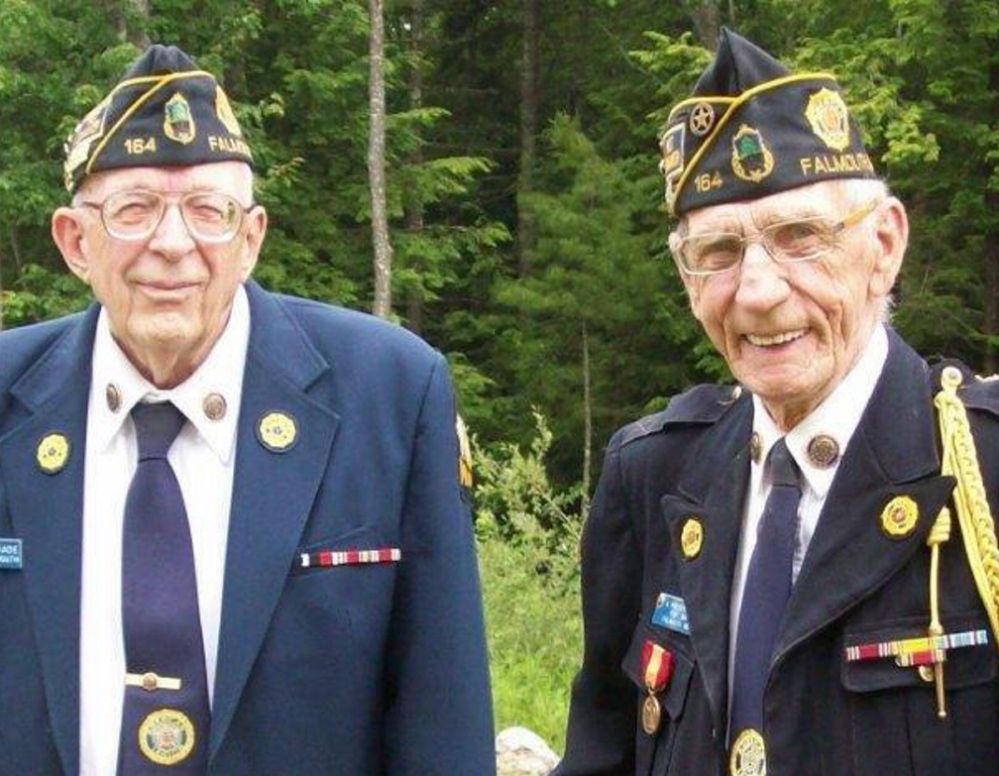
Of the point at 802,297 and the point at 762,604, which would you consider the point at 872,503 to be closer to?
the point at 762,604

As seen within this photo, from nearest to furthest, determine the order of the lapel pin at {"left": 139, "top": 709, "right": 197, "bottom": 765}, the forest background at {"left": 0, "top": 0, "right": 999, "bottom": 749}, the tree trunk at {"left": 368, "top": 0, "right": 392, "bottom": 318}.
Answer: the lapel pin at {"left": 139, "top": 709, "right": 197, "bottom": 765}
the forest background at {"left": 0, "top": 0, "right": 999, "bottom": 749}
the tree trunk at {"left": 368, "top": 0, "right": 392, "bottom": 318}

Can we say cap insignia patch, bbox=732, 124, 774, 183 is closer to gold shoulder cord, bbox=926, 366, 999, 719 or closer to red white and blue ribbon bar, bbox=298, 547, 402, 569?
gold shoulder cord, bbox=926, 366, 999, 719

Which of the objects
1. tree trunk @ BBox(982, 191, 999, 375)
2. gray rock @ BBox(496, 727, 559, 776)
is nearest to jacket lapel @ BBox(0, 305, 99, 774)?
gray rock @ BBox(496, 727, 559, 776)

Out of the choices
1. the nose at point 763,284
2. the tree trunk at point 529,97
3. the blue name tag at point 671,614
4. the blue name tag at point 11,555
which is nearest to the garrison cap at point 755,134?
the nose at point 763,284

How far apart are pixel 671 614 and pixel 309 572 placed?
64 cm

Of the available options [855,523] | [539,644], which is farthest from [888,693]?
[539,644]

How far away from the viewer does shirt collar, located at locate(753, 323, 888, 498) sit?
9.20ft

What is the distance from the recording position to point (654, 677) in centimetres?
302

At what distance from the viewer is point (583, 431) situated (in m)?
27.5

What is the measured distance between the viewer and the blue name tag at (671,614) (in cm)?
297

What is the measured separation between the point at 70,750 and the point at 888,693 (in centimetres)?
136

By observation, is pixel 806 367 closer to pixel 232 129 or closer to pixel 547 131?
pixel 232 129

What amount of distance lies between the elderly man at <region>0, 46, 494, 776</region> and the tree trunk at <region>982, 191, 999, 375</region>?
770 inches

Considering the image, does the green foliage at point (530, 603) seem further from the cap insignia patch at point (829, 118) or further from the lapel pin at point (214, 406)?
the cap insignia patch at point (829, 118)
